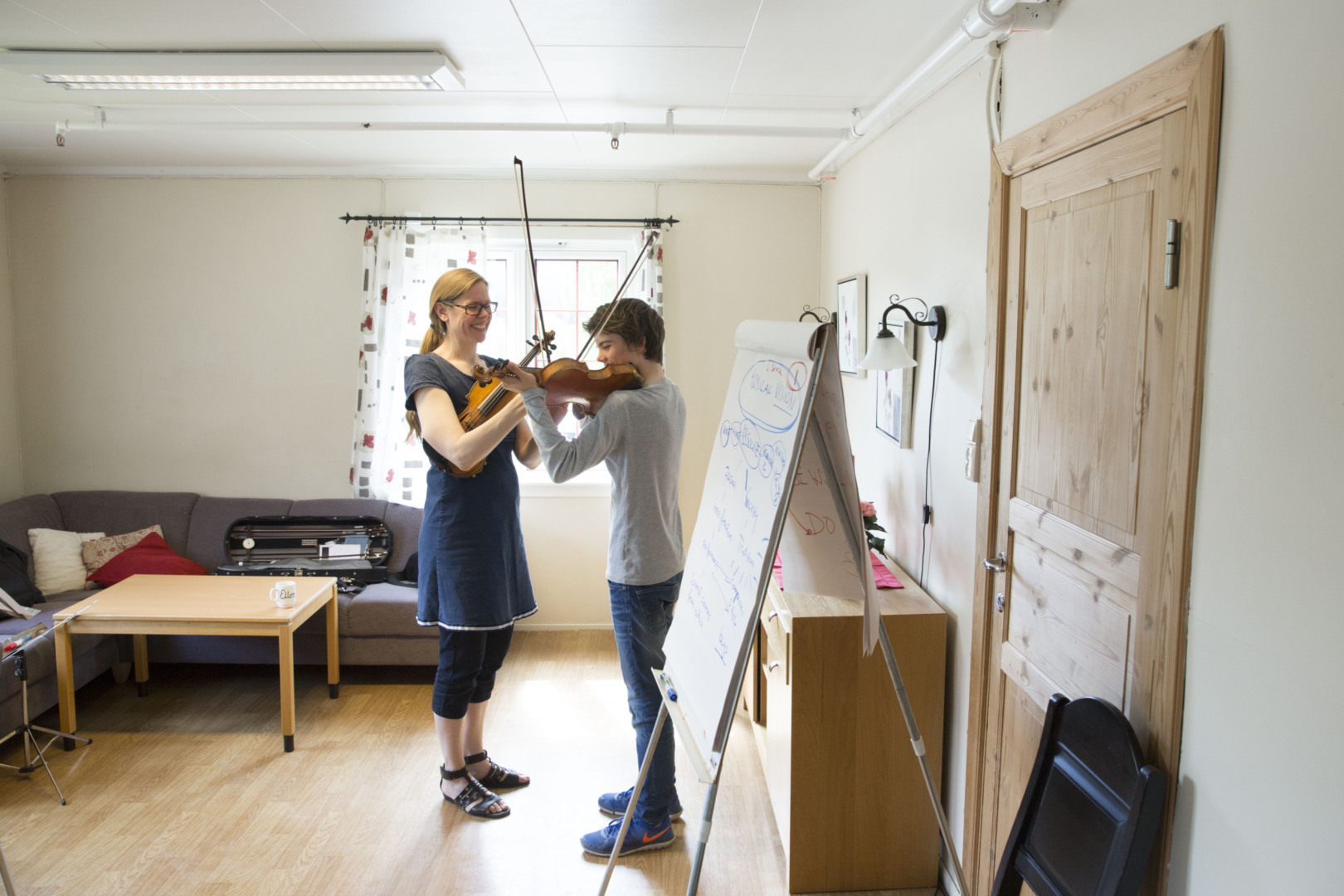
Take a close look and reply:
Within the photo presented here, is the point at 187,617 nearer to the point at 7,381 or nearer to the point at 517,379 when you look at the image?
the point at 517,379

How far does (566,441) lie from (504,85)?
1501 millimetres

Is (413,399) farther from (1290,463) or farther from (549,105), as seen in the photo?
(1290,463)

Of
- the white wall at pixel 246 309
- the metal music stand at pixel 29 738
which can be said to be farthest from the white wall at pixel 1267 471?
the metal music stand at pixel 29 738

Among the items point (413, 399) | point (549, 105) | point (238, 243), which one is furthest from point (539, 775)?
point (238, 243)

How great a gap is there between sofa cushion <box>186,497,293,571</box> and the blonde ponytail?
7.17ft

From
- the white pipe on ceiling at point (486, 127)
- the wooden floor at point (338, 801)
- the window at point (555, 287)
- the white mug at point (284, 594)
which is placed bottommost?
the wooden floor at point (338, 801)

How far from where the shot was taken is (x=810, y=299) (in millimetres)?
4391

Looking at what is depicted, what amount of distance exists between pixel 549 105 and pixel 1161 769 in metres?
2.86

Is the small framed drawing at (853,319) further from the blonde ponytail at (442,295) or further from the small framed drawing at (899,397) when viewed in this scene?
the blonde ponytail at (442,295)

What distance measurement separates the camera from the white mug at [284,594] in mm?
3209

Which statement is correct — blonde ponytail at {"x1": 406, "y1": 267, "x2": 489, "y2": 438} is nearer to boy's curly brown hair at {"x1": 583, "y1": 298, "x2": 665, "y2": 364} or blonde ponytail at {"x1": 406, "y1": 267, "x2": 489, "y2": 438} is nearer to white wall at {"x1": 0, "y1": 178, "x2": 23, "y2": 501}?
boy's curly brown hair at {"x1": 583, "y1": 298, "x2": 665, "y2": 364}

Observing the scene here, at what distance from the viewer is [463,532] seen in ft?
7.93

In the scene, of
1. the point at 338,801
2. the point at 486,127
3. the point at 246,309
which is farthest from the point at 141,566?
the point at 486,127

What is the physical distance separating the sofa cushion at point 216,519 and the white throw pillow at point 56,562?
460 mm
